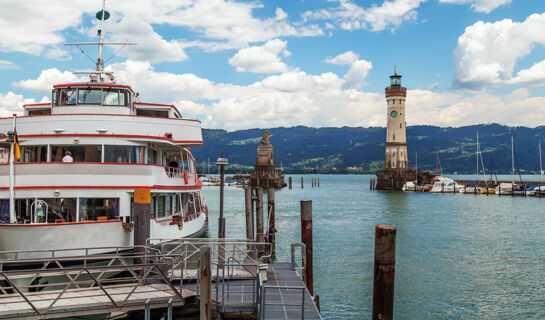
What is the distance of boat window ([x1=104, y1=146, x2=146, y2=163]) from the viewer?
17438 mm

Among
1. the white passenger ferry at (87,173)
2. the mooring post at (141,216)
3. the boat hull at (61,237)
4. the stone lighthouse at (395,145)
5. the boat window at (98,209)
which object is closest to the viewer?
the boat hull at (61,237)

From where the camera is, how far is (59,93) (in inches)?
798

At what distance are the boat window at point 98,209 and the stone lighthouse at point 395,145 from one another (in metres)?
98.4

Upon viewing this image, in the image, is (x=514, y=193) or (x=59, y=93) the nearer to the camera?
(x=59, y=93)

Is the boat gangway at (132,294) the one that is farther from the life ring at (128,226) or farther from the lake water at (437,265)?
the lake water at (437,265)

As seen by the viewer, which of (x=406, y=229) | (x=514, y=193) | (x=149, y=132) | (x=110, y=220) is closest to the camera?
(x=110, y=220)

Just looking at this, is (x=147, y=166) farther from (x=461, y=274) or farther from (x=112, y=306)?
Result: (x=461, y=274)

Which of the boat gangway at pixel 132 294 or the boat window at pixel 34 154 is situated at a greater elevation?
the boat window at pixel 34 154

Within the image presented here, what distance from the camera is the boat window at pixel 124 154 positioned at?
687 inches

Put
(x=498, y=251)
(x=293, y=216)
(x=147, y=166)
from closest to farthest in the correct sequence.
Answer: (x=147, y=166) → (x=498, y=251) → (x=293, y=216)

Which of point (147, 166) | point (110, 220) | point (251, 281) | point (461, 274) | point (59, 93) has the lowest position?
point (461, 274)

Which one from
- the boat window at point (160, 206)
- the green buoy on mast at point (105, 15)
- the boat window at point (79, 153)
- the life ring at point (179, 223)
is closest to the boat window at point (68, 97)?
the boat window at point (79, 153)

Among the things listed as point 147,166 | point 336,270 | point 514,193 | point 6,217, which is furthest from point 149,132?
point 514,193

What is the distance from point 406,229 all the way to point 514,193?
5544 centimetres
